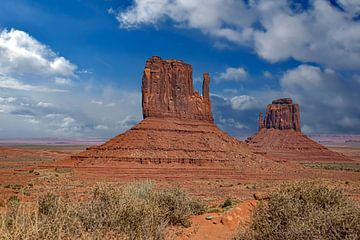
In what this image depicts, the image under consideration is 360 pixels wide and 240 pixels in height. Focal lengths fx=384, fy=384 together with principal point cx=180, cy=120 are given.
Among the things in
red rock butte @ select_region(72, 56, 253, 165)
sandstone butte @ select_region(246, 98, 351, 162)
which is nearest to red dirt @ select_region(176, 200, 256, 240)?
red rock butte @ select_region(72, 56, 253, 165)

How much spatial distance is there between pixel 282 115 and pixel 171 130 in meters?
83.5

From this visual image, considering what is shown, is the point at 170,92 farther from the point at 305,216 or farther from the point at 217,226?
→ the point at 305,216

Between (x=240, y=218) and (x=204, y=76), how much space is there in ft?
248

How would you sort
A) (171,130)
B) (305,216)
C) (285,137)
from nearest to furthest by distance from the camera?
(305,216), (171,130), (285,137)

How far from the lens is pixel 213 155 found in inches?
2638

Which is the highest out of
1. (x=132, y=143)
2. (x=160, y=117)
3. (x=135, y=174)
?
(x=160, y=117)

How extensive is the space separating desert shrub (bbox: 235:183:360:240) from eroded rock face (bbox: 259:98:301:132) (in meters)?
137

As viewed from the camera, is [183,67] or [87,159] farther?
[183,67]

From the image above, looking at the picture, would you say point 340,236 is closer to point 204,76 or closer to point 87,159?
point 87,159

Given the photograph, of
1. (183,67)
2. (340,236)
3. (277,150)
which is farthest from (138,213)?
(277,150)

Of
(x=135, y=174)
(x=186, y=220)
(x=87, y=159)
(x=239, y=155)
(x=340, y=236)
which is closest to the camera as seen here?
(x=340, y=236)

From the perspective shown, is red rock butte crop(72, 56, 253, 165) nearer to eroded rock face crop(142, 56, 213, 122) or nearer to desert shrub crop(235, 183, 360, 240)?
eroded rock face crop(142, 56, 213, 122)

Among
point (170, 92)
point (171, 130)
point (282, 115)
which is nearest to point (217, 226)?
point (171, 130)

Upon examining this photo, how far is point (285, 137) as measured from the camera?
13762cm
